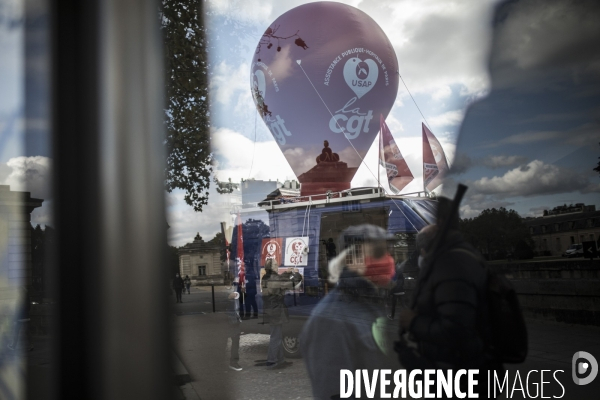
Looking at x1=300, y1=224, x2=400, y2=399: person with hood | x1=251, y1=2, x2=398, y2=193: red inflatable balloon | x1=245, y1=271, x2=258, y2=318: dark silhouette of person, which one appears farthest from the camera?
x1=245, y1=271, x2=258, y2=318: dark silhouette of person

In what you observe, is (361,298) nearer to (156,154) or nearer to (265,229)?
(265,229)

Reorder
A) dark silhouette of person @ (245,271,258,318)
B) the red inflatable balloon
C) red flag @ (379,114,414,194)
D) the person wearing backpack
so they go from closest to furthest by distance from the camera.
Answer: the person wearing backpack, red flag @ (379,114,414,194), the red inflatable balloon, dark silhouette of person @ (245,271,258,318)

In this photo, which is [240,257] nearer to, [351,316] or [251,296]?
[251,296]

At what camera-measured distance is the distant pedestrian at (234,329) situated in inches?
62.6

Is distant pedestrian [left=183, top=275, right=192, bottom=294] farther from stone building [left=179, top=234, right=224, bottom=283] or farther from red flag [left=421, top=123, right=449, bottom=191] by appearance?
red flag [left=421, top=123, right=449, bottom=191]

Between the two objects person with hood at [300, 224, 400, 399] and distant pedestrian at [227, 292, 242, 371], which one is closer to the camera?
person with hood at [300, 224, 400, 399]

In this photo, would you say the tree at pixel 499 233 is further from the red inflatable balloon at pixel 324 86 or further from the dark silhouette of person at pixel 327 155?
the dark silhouette of person at pixel 327 155

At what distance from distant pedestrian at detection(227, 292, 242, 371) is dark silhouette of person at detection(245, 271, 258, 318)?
46 millimetres

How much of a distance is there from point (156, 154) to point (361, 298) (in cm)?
85

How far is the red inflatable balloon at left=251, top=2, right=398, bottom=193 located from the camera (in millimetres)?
1576

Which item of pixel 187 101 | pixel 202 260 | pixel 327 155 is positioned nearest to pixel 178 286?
pixel 202 260

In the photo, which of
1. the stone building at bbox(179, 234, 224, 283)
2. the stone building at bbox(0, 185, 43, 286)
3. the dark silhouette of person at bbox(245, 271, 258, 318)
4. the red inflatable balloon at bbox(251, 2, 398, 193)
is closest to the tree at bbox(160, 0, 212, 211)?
the stone building at bbox(179, 234, 224, 283)

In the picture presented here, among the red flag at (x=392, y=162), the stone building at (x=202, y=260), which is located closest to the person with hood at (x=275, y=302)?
the stone building at (x=202, y=260)

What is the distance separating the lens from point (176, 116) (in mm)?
1440
